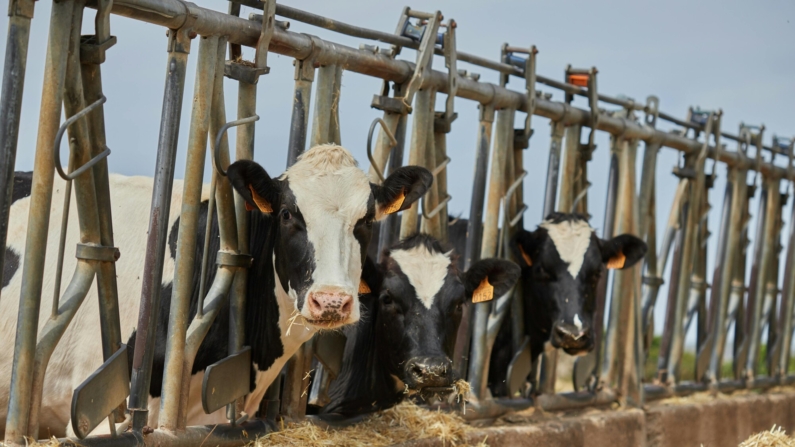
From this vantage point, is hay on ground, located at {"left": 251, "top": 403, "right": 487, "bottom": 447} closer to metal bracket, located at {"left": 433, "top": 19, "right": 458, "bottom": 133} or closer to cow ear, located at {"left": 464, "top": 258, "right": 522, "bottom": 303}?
cow ear, located at {"left": 464, "top": 258, "right": 522, "bottom": 303}

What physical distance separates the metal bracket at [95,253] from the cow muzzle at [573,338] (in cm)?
351

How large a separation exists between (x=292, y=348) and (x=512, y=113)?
9.58 ft

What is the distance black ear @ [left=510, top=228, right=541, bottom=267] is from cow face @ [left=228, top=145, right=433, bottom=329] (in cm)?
251

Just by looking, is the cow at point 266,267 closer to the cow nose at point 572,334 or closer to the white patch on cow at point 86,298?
the white patch on cow at point 86,298

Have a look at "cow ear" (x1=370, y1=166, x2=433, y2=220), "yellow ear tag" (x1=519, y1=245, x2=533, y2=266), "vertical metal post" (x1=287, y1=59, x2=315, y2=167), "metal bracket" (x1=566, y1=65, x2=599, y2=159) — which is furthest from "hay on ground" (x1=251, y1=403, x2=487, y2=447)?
"metal bracket" (x1=566, y1=65, x2=599, y2=159)

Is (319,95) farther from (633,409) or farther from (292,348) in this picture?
(633,409)

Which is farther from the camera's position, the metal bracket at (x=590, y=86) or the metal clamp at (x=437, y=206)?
the metal bracket at (x=590, y=86)

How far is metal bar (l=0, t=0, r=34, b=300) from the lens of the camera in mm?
3820

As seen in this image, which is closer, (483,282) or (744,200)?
(483,282)

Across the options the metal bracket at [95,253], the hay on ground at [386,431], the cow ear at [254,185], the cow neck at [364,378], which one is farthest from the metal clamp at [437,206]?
the metal bracket at [95,253]

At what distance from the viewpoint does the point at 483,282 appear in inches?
245

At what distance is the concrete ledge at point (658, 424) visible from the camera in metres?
6.59

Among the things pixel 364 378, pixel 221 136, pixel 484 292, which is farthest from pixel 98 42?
pixel 484 292

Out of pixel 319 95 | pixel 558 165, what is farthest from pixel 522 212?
pixel 319 95
